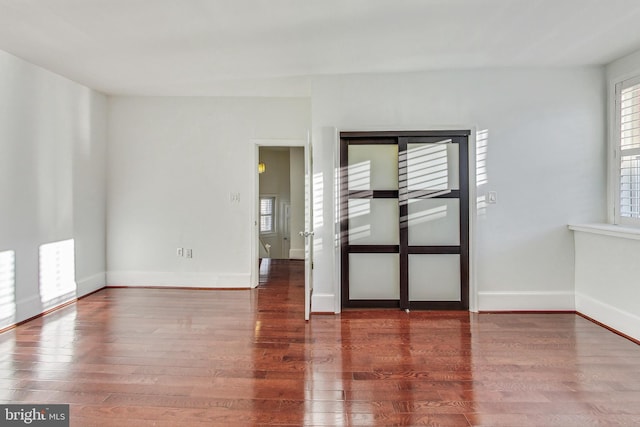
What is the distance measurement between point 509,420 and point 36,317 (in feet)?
14.2

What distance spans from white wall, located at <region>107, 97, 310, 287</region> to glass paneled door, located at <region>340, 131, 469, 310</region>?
4.70ft

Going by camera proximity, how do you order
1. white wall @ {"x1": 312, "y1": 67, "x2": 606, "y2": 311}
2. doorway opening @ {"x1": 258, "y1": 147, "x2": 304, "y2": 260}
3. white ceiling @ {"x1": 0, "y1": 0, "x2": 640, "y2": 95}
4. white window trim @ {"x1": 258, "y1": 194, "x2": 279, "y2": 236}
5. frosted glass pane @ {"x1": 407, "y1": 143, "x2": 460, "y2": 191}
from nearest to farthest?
white ceiling @ {"x1": 0, "y1": 0, "x2": 640, "y2": 95}
white wall @ {"x1": 312, "y1": 67, "x2": 606, "y2": 311}
frosted glass pane @ {"x1": 407, "y1": 143, "x2": 460, "y2": 191}
doorway opening @ {"x1": 258, "y1": 147, "x2": 304, "y2": 260}
white window trim @ {"x1": 258, "y1": 194, "x2": 279, "y2": 236}

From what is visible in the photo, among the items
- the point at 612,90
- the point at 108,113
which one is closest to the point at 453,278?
the point at 612,90

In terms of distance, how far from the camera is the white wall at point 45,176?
3559 mm

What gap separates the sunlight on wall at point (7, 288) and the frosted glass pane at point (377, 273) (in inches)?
131

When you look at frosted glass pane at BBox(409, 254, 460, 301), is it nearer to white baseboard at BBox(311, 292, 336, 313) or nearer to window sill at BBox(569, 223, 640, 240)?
white baseboard at BBox(311, 292, 336, 313)

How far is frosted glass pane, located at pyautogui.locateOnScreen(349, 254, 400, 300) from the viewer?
410cm

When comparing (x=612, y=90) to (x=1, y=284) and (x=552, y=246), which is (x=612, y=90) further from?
(x=1, y=284)

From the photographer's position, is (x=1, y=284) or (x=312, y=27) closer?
(x=312, y=27)

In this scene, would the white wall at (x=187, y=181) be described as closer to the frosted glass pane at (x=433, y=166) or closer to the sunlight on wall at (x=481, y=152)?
the frosted glass pane at (x=433, y=166)

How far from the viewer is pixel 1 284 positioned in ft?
11.3

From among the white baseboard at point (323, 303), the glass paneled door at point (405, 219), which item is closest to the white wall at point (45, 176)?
the white baseboard at point (323, 303)

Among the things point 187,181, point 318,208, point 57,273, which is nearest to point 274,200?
point 187,181

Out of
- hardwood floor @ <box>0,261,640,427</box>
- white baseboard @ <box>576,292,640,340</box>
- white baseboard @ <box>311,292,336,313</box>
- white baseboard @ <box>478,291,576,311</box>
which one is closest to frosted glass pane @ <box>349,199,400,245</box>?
white baseboard @ <box>311,292,336,313</box>
